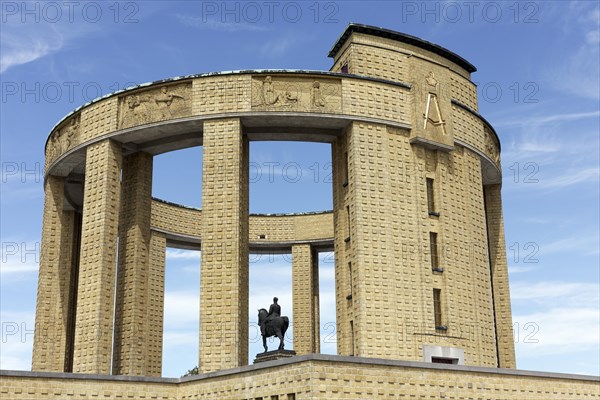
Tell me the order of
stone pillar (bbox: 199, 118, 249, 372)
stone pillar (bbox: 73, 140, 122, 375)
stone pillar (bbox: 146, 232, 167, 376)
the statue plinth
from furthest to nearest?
stone pillar (bbox: 146, 232, 167, 376) < stone pillar (bbox: 73, 140, 122, 375) < stone pillar (bbox: 199, 118, 249, 372) < the statue plinth

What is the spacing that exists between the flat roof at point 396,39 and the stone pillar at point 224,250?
6.08 m

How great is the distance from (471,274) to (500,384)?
7974 millimetres

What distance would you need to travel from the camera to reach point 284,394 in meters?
19.2

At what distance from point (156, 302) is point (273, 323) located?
13066 mm

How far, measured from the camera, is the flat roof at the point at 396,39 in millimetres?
28938

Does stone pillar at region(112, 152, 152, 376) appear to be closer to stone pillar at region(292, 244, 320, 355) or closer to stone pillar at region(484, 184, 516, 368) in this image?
stone pillar at region(292, 244, 320, 355)

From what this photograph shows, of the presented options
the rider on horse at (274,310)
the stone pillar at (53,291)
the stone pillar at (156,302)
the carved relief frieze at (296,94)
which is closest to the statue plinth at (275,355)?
the rider on horse at (274,310)

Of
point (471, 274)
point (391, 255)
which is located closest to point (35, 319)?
point (391, 255)

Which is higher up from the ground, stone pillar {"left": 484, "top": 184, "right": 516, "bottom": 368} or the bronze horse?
stone pillar {"left": 484, "top": 184, "right": 516, "bottom": 368}

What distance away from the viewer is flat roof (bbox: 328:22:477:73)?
94.9 feet

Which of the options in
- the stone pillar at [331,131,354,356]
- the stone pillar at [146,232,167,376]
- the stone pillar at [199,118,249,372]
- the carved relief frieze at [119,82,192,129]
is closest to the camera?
the stone pillar at [199,118,249,372]

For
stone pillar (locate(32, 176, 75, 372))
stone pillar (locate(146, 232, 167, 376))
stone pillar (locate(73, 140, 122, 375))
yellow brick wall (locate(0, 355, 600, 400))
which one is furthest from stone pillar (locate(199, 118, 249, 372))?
stone pillar (locate(146, 232, 167, 376))

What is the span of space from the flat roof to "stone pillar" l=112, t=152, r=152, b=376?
30.0 feet

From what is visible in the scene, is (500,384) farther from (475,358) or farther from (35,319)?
(35,319)
